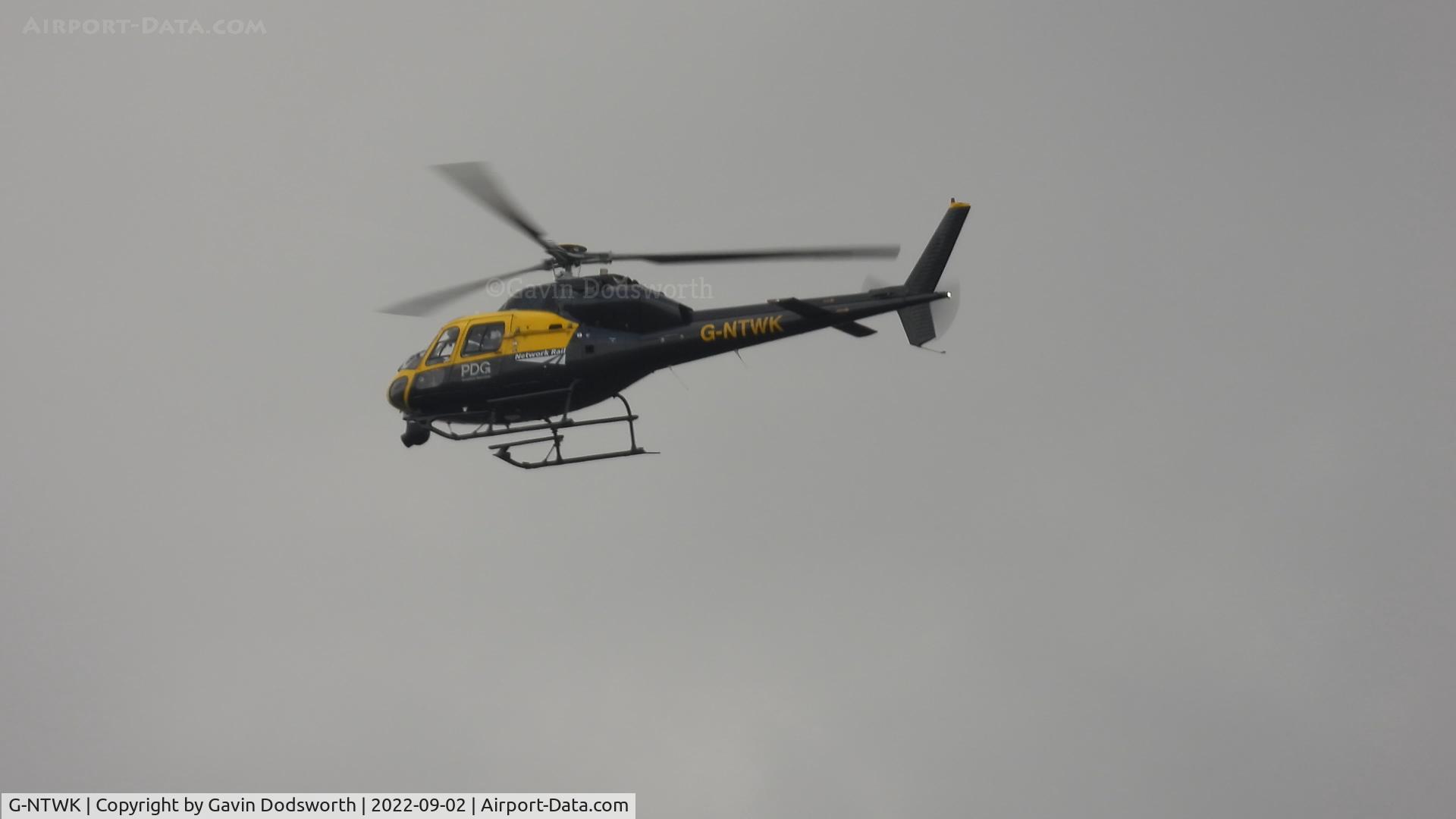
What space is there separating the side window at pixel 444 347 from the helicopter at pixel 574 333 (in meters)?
0.02

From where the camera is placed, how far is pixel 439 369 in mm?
25469

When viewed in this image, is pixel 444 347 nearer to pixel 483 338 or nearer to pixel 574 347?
pixel 483 338

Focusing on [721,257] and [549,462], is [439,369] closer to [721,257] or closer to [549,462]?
[549,462]

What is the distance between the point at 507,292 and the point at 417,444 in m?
2.60

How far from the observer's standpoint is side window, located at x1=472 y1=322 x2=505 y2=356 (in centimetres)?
2500

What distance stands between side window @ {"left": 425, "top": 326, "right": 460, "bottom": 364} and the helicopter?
2 centimetres

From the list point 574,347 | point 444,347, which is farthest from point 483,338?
point 574,347

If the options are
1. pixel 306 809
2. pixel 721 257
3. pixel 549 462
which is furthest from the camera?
pixel 306 809

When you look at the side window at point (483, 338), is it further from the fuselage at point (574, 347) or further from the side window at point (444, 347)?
the side window at point (444, 347)

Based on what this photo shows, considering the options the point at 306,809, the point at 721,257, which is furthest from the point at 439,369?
the point at 306,809

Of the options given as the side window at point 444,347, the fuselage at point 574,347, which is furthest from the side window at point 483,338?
the side window at point 444,347

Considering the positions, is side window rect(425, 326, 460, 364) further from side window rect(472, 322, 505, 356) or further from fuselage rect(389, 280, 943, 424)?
side window rect(472, 322, 505, 356)

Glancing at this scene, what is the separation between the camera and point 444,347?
25.6m

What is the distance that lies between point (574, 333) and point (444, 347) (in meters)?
2.33
